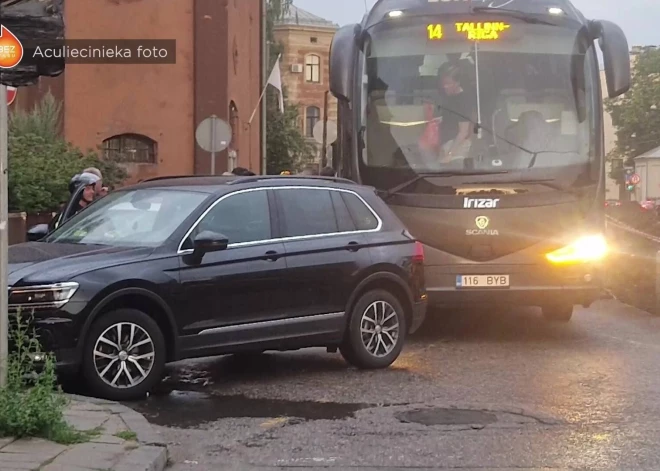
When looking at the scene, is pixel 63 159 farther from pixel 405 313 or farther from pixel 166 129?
pixel 166 129

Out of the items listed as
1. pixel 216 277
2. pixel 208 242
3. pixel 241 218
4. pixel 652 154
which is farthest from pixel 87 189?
pixel 652 154

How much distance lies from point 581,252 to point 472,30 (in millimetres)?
2671

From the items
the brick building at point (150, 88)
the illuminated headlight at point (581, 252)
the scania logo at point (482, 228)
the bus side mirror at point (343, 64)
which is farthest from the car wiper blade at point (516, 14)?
the brick building at point (150, 88)

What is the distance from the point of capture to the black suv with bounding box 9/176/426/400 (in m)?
8.72

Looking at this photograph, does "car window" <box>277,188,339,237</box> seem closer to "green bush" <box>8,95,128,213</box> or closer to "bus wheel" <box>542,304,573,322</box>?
"bus wheel" <box>542,304,573,322</box>

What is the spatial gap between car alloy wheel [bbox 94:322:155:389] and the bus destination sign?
18.1 feet

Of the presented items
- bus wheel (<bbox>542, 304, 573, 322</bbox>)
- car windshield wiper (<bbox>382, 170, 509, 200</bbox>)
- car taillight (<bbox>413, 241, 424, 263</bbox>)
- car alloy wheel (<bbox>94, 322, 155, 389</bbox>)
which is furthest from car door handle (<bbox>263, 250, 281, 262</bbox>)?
bus wheel (<bbox>542, 304, 573, 322</bbox>)

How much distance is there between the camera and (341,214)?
1095 cm

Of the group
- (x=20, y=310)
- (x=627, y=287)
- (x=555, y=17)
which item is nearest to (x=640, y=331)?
(x=555, y=17)

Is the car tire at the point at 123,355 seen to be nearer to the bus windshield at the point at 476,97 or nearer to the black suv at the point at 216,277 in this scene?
the black suv at the point at 216,277

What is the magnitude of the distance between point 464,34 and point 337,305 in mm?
3928

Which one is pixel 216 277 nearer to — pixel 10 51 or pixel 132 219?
pixel 132 219

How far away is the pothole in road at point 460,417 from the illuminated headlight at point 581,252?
4.14 metres

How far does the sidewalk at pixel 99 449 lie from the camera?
657 cm
